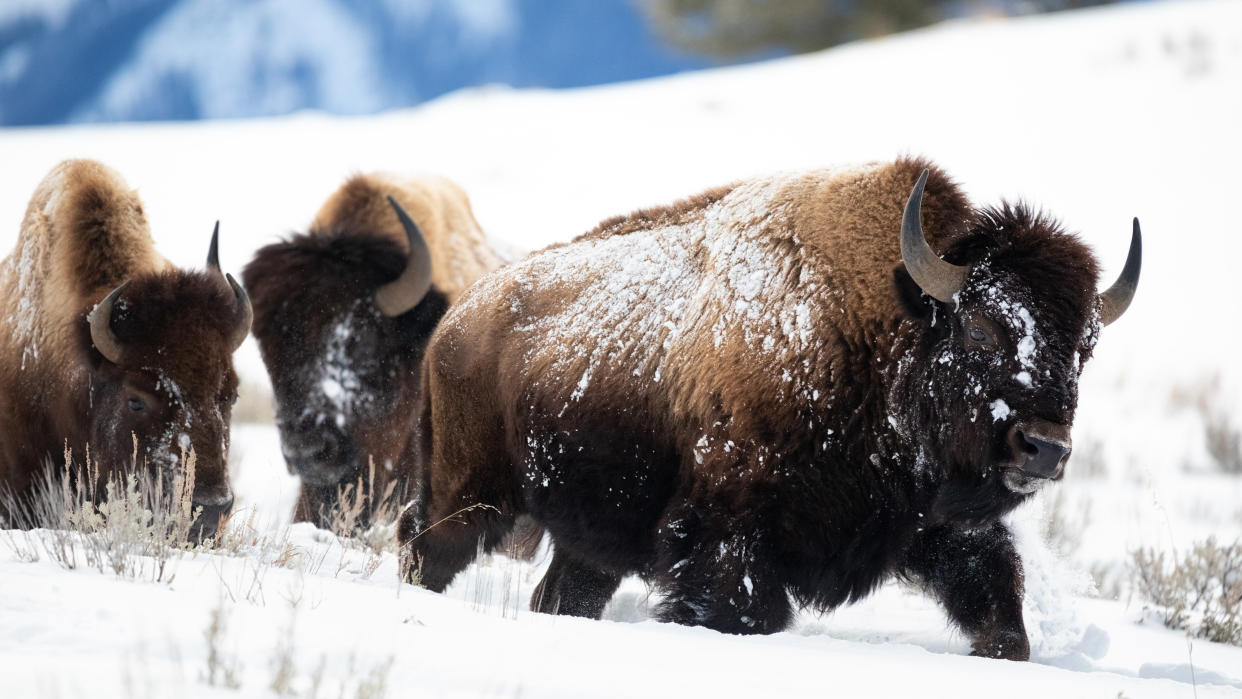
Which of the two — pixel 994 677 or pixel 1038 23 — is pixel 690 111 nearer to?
pixel 1038 23

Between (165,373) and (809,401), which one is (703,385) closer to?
(809,401)

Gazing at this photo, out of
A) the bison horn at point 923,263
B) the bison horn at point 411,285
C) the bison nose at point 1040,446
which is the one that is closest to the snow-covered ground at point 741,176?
the bison nose at point 1040,446

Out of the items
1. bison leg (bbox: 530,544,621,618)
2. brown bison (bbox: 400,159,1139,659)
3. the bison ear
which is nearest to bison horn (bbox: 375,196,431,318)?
brown bison (bbox: 400,159,1139,659)

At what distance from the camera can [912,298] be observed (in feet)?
13.9

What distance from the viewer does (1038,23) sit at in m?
24.5

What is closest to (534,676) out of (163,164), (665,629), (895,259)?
(665,629)

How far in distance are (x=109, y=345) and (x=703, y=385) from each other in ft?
9.08

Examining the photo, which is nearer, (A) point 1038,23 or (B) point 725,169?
(B) point 725,169

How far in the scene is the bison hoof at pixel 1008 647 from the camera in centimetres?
420

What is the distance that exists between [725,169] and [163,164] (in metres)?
12.2

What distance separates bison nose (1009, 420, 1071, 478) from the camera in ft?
12.4

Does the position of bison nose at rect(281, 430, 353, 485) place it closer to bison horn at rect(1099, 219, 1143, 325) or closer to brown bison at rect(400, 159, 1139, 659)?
brown bison at rect(400, 159, 1139, 659)

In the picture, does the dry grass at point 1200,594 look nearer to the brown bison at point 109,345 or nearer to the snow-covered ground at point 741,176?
the snow-covered ground at point 741,176

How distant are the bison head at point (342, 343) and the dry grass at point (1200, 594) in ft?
13.6
